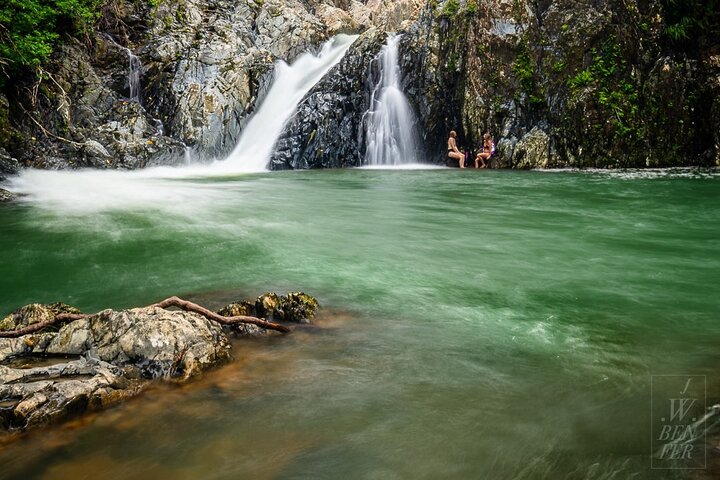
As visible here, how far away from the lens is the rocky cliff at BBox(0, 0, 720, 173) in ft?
48.9

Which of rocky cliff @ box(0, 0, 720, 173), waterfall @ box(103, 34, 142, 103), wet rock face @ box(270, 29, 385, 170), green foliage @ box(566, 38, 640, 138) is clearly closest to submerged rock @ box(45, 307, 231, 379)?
rocky cliff @ box(0, 0, 720, 173)

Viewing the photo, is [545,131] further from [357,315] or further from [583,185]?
[357,315]

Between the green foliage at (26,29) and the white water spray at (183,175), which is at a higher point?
the green foliage at (26,29)

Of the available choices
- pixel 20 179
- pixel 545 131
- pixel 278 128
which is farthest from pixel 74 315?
pixel 278 128

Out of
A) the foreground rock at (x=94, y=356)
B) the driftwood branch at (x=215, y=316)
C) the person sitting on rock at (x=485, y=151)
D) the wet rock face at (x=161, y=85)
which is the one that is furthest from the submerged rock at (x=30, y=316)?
the person sitting on rock at (x=485, y=151)

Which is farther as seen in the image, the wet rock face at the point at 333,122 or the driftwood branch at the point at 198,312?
the wet rock face at the point at 333,122

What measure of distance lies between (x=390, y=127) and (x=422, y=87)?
79.7 inches

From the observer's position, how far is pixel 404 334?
344cm

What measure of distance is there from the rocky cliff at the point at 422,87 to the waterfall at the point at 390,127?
470 mm

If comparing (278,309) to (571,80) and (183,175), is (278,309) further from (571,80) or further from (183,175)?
(571,80)

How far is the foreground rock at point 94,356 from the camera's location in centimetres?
232

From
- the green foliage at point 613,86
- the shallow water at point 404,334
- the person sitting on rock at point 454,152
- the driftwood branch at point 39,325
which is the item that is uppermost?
the green foliage at point 613,86

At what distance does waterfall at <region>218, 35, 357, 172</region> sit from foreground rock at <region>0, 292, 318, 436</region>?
1670 cm

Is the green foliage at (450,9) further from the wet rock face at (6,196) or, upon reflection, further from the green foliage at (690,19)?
the wet rock face at (6,196)
